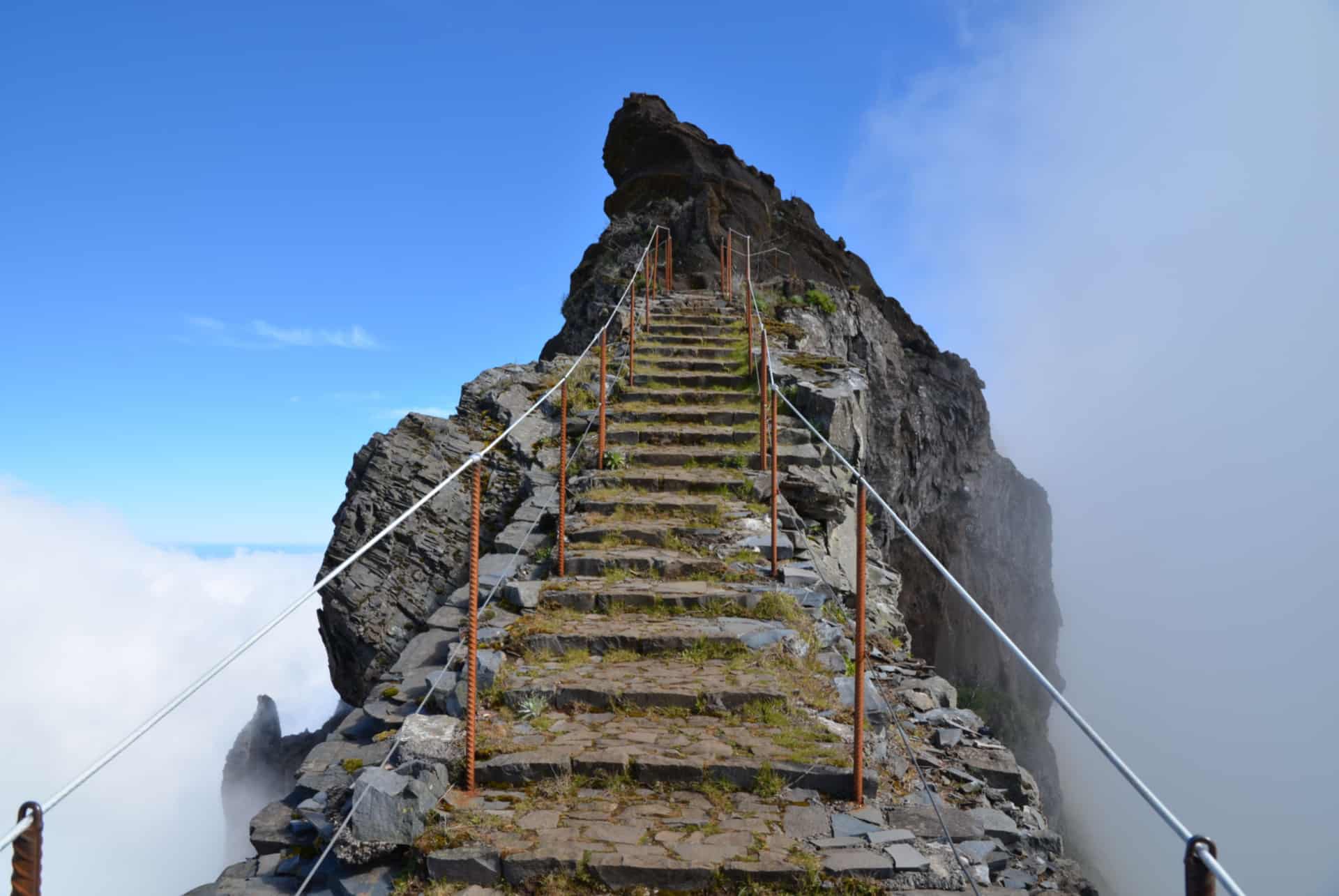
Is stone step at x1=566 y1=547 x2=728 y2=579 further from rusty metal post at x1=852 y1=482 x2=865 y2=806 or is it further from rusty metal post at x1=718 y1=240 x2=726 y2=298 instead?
rusty metal post at x1=718 y1=240 x2=726 y2=298

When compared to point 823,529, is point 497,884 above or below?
below

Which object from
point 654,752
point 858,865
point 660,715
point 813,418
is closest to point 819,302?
point 813,418

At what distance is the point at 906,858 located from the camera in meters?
3.96

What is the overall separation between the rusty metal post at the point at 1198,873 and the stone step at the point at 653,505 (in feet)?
21.3

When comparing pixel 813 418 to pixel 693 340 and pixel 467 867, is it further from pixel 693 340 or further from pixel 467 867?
pixel 467 867

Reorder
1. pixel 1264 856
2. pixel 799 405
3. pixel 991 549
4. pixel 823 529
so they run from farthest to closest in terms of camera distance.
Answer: pixel 1264 856 < pixel 991 549 < pixel 799 405 < pixel 823 529

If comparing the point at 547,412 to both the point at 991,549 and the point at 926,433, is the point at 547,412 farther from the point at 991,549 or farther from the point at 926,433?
the point at 991,549

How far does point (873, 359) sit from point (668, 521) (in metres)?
13.4

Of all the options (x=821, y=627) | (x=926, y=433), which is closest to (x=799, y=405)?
(x=821, y=627)

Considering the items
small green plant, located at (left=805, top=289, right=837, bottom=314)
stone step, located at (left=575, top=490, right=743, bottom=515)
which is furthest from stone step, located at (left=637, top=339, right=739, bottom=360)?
small green plant, located at (left=805, top=289, right=837, bottom=314)

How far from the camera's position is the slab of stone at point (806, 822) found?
13.7 feet

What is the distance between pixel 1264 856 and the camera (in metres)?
51.6

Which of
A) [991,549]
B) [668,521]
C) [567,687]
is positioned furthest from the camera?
[991,549]

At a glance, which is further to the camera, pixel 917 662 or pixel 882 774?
pixel 917 662
